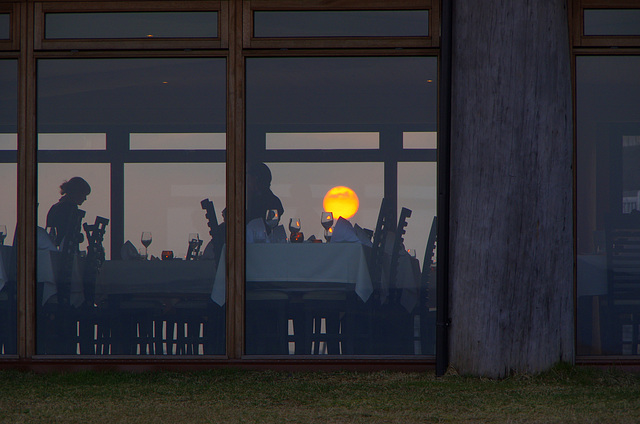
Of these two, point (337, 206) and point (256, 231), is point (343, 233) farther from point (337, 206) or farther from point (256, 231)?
point (256, 231)

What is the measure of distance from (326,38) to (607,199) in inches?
80.0

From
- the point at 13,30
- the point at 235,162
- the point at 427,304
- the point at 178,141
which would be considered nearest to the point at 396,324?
the point at 427,304

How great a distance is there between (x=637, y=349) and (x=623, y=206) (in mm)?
895

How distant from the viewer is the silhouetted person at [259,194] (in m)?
4.80

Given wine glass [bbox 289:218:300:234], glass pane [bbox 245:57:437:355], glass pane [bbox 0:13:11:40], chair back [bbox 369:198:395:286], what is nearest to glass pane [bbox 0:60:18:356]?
glass pane [bbox 0:13:11:40]

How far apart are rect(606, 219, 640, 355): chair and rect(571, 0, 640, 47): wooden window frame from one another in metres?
1.16

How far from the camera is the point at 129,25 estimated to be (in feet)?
15.8

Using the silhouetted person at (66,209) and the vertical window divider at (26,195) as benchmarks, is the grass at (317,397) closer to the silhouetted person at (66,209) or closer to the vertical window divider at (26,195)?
the vertical window divider at (26,195)

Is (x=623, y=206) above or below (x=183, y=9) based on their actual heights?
below

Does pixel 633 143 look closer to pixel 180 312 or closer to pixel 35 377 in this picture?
pixel 180 312

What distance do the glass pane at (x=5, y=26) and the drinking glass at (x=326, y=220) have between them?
2.28 metres

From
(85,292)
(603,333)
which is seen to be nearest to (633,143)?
(603,333)

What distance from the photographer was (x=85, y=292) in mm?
4789

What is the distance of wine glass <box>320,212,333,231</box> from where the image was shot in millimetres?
4789
